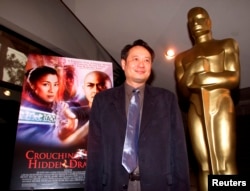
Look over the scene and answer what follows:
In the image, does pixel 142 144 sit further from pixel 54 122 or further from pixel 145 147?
pixel 54 122

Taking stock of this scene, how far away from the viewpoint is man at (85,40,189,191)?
4.24 ft

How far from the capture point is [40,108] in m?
1.98

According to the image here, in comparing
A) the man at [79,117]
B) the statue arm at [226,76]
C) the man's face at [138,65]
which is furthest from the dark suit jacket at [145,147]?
the statue arm at [226,76]

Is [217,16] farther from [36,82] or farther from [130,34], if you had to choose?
→ [36,82]

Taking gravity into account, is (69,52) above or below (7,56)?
above

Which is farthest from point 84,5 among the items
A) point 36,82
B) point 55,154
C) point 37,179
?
point 37,179

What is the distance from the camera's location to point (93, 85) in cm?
218

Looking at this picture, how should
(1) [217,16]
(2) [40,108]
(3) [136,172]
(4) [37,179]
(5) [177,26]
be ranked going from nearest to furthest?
(3) [136,172] < (4) [37,179] < (2) [40,108] < (1) [217,16] < (5) [177,26]

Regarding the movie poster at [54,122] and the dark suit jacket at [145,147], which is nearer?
the dark suit jacket at [145,147]

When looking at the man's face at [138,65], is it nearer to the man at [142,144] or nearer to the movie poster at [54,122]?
the man at [142,144]

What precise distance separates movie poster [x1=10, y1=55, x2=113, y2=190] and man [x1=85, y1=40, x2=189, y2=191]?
2.10 ft

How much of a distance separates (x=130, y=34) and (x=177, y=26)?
1.87ft

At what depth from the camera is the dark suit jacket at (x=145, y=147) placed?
4.24ft
